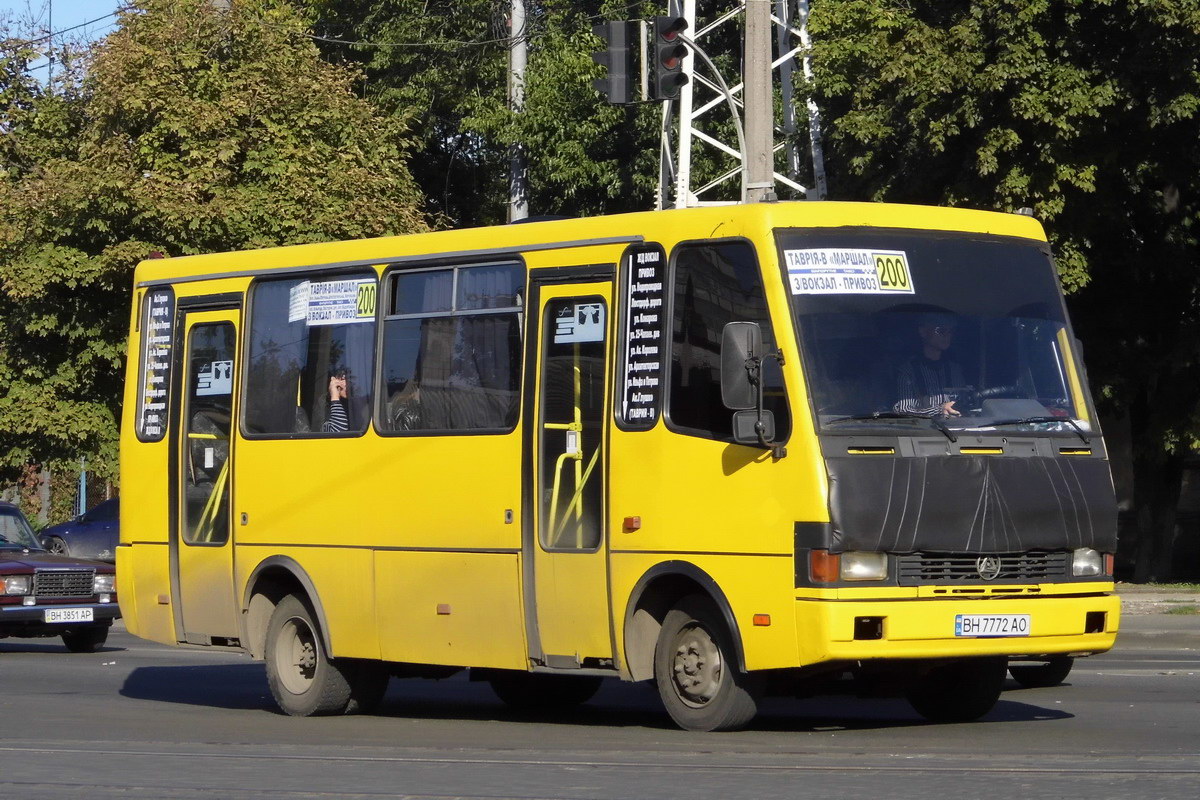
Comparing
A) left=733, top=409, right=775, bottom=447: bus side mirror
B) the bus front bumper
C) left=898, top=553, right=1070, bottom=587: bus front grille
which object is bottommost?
the bus front bumper

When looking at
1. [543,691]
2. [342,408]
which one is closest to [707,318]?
[342,408]

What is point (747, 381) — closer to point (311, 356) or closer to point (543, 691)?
point (311, 356)

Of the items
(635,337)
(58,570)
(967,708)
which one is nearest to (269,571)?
(635,337)

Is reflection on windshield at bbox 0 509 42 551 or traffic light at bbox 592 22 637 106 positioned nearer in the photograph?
traffic light at bbox 592 22 637 106

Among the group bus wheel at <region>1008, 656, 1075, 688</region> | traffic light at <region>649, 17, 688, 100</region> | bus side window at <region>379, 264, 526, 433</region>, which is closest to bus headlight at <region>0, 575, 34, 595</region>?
traffic light at <region>649, 17, 688, 100</region>

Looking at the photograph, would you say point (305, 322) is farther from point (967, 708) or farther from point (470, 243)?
point (967, 708)

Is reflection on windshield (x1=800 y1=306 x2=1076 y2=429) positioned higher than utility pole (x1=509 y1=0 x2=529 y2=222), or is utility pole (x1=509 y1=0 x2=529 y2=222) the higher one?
utility pole (x1=509 y1=0 x2=529 y2=222)

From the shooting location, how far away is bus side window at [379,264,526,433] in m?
12.0

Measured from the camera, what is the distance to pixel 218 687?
1639 centimetres

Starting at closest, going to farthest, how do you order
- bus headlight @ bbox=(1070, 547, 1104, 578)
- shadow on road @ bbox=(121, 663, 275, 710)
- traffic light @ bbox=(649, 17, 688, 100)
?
bus headlight @ bbox=(1070, 547, 1104, 578) < shadow on road @ bbox=(121, 663, 275, 710) < traffic light @ bbox=(649, 17, 688, 100)

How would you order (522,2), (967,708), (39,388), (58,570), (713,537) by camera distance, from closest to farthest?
(713,537), (967,708), (58,570), (39,388), (522,2)

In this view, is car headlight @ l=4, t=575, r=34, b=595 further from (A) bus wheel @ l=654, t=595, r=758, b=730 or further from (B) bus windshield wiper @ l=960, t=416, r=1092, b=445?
(B) bus windshield wiper @ l=960, t=416, r=1092, b=445

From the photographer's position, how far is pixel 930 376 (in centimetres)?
1067

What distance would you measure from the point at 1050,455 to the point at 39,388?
763 inches
